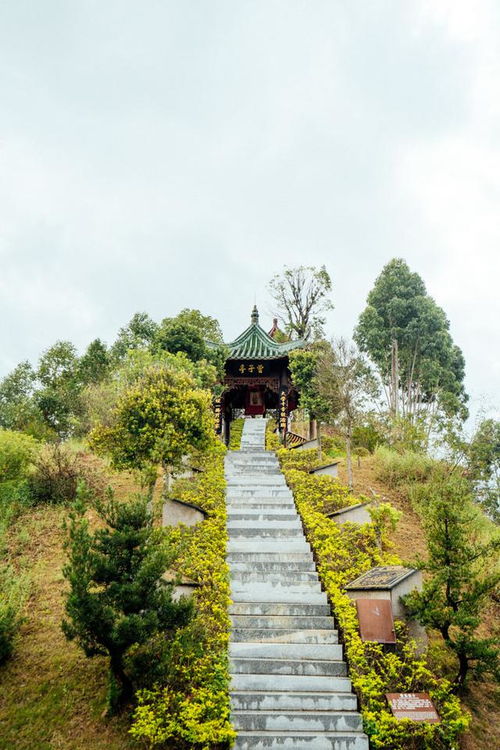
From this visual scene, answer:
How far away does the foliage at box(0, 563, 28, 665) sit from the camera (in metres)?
5.43

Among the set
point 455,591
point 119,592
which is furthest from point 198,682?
point 455,591

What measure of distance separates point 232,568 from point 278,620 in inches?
49.7

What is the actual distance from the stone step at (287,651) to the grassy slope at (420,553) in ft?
5.23

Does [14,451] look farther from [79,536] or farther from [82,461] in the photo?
[79,536]

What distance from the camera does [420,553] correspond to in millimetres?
8398

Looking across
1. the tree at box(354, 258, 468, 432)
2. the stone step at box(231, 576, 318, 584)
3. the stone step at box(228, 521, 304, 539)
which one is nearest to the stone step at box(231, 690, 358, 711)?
the stone step at box(231, 576, 318, 584)

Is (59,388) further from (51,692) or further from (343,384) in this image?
(51,692)

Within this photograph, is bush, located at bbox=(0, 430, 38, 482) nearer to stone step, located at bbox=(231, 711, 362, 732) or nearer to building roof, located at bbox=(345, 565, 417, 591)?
stone step, located at bbox=(231, 711, 362, 732)

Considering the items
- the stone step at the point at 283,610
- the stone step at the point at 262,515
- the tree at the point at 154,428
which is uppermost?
the tree at the point at 154,428

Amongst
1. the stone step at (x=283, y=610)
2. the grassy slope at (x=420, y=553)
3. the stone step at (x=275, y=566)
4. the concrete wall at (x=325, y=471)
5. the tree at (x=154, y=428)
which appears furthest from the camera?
the concrete wall at (x=325, y=471)

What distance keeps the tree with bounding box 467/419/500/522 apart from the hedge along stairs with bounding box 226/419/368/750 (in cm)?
607

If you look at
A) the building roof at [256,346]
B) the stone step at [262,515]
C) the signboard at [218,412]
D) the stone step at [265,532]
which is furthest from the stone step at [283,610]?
the building roof at [256,346]

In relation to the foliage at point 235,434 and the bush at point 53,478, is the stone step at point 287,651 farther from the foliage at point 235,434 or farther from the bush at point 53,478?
the foliage at point 235,434

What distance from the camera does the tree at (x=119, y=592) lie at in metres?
4.39
